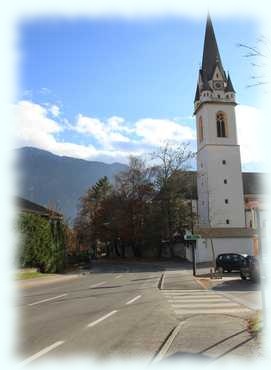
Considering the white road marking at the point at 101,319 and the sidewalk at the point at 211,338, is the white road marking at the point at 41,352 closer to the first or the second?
the sidewalk at the point at 211,338

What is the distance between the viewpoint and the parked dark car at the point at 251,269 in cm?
A: 2534

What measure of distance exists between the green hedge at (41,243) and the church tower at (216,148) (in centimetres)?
3005

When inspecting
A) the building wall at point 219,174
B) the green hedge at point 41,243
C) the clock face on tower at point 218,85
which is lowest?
the green hedge at point 41,243

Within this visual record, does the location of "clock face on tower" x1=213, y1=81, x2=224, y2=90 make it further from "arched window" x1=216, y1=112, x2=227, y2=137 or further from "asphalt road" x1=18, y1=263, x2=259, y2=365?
"asphalt road" x1=18, y1=263, x2=259, y2=365

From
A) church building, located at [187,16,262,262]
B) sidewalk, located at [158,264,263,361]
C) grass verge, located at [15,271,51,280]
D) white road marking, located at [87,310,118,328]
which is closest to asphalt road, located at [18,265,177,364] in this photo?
white road marking, located at [87,310,118,328]

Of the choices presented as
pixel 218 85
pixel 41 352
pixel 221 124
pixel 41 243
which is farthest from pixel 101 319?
pixel 218 85

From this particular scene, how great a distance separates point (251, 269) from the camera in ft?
85.4

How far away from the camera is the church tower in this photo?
73.8m

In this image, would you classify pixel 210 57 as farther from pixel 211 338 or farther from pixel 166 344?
pixel 166 344

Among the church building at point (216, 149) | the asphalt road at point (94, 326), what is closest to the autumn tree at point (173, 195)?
the church building at point (216, 149)

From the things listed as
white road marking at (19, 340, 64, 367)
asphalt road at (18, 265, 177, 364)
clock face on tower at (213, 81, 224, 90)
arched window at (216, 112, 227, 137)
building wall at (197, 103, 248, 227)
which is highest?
clock face on tower at (213, 81, 224, 90)

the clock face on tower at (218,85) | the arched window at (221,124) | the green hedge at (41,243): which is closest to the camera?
the green hedge at (41,243)

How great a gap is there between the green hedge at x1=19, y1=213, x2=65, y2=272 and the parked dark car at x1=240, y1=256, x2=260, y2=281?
15813mm

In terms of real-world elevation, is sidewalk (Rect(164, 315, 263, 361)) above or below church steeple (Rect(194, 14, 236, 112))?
below
